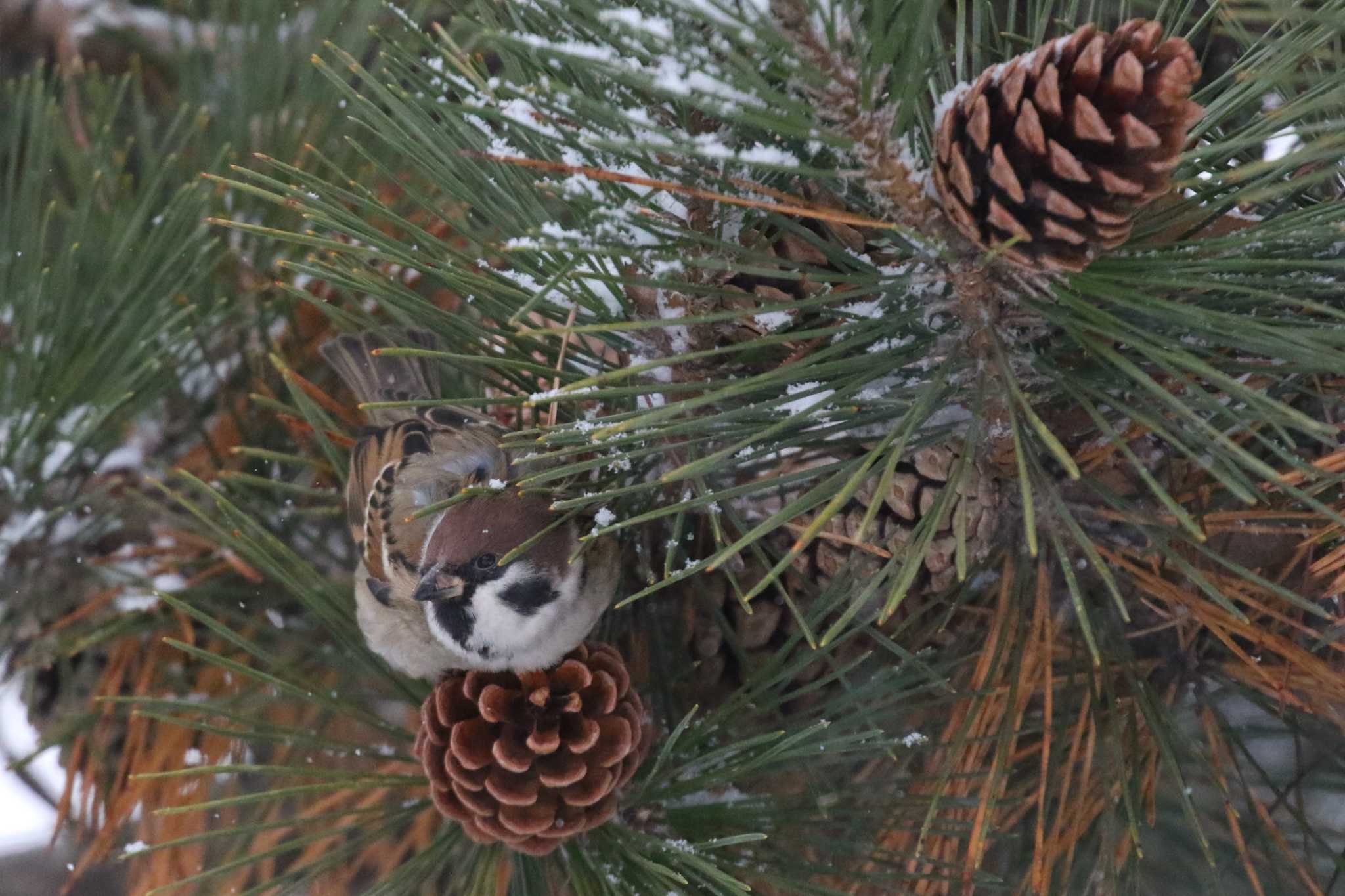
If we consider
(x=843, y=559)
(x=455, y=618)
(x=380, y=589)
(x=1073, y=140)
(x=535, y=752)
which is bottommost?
(x=380, y=589)

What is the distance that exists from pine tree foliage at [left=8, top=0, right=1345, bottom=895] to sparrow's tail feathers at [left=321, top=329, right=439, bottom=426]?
6cm

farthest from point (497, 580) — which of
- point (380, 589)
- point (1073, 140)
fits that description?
point (1073, 140)

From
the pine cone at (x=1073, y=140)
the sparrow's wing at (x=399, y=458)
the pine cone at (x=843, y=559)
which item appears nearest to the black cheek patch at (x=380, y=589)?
the sparrow's wing at (x=399, y=458)

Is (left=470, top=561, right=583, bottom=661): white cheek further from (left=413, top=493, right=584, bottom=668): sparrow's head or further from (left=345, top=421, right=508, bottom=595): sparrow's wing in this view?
(left=345, top=421, right=508, bottom=595): sparrow's wing

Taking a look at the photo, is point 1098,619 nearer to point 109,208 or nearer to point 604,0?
point 604,0

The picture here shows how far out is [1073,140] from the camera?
716 millimetres

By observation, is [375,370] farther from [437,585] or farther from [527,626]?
[527,626]

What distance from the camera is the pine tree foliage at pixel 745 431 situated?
80cm

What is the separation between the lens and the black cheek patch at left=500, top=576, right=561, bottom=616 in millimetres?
1220

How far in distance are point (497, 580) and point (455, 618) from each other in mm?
61

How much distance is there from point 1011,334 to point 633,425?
0.30 meters

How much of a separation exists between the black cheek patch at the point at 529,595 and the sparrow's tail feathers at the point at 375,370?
0.26 meters

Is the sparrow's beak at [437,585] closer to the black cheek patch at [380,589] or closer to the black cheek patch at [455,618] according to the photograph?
the black cheek patch at [455,618]

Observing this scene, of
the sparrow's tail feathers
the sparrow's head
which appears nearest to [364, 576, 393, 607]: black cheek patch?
the sparrow's head
